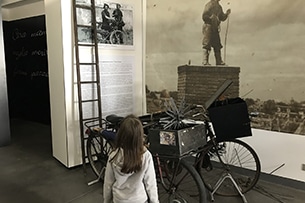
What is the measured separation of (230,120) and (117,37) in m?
2.29

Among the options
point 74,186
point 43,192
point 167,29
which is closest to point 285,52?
point 167,29

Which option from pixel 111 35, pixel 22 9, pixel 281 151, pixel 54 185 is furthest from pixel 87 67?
pixel 22 9

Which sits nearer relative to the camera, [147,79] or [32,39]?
[147,79]

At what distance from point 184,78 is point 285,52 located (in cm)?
147

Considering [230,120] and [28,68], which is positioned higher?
[28,68]

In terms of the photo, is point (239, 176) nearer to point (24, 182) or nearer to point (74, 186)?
point (74, 186)

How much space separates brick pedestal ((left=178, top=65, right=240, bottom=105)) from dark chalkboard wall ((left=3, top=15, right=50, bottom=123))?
3254mm

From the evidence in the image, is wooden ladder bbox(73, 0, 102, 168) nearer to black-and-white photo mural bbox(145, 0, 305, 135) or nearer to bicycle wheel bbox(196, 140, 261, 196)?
black-and-white photo mural bbox(145, 0, 305, 135)

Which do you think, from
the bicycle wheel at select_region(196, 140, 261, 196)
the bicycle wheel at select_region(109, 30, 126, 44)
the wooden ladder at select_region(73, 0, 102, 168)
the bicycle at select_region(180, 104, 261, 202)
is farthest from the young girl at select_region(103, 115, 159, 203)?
the bicycle wheel at select_region(109, 30, 126, 44)

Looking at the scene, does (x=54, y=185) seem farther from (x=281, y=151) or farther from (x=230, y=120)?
(x=281, y=151)

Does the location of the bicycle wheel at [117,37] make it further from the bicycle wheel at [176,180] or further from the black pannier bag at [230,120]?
the bicycle wheel at [176,180]

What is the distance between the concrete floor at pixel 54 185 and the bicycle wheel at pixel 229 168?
141 millimetres

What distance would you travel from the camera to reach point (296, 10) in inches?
131

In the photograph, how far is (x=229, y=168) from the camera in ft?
11.6
